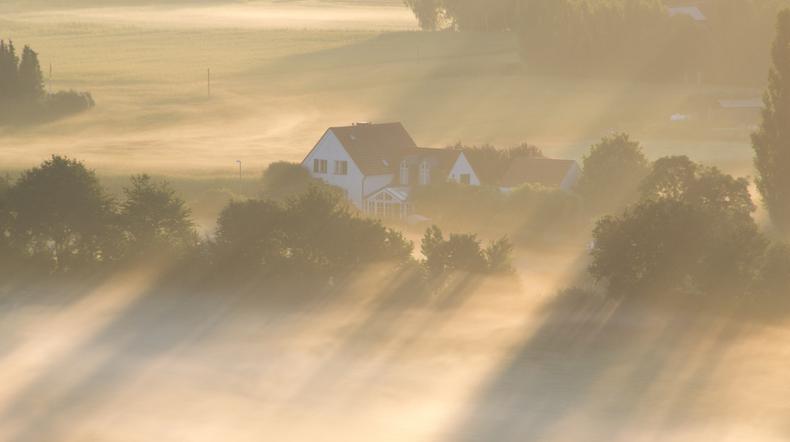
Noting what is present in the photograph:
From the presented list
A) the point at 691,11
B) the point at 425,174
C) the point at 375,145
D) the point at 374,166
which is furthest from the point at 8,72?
the point at 691,11

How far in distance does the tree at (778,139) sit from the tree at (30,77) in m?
81.1

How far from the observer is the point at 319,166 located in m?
102

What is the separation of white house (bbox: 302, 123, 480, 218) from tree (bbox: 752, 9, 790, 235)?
22.0 m

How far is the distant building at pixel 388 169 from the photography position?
98750 millimetres

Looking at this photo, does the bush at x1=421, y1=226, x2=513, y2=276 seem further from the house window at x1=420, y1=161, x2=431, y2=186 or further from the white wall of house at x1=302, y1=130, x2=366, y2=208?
the house window at x1=420, y1=161, x2=431, y2=186

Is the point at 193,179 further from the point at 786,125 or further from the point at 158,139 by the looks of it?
the point at 786,125

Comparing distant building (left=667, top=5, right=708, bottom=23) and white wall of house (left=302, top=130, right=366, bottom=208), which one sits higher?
distant building (left=667, top=5, right=708, bottom=23)

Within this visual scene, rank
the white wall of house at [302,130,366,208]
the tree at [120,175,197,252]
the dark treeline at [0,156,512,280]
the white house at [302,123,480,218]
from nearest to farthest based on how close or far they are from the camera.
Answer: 1. the dark treeline at [0,156,512,280]
2. the tree at [120,175,197,252]
3. the white house at [302,123,480,218]
4. the white wall of house at [302,130,366,208]

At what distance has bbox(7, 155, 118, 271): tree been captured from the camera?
223 feet

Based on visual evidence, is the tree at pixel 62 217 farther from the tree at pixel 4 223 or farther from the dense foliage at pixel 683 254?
the dense foliage at pixel 683 254

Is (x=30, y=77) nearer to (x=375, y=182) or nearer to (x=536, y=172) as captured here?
(x=375, y=182)

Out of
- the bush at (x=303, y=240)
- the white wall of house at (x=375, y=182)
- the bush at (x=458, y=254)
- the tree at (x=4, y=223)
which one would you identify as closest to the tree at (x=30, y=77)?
the white wall of house at (x=375, y=182)

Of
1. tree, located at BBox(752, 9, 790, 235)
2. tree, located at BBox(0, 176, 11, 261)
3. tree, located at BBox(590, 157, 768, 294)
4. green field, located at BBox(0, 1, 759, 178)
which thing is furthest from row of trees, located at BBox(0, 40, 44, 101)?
tree, located at BBox(590, 157, 768, 294)

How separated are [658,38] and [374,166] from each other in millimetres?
72717
